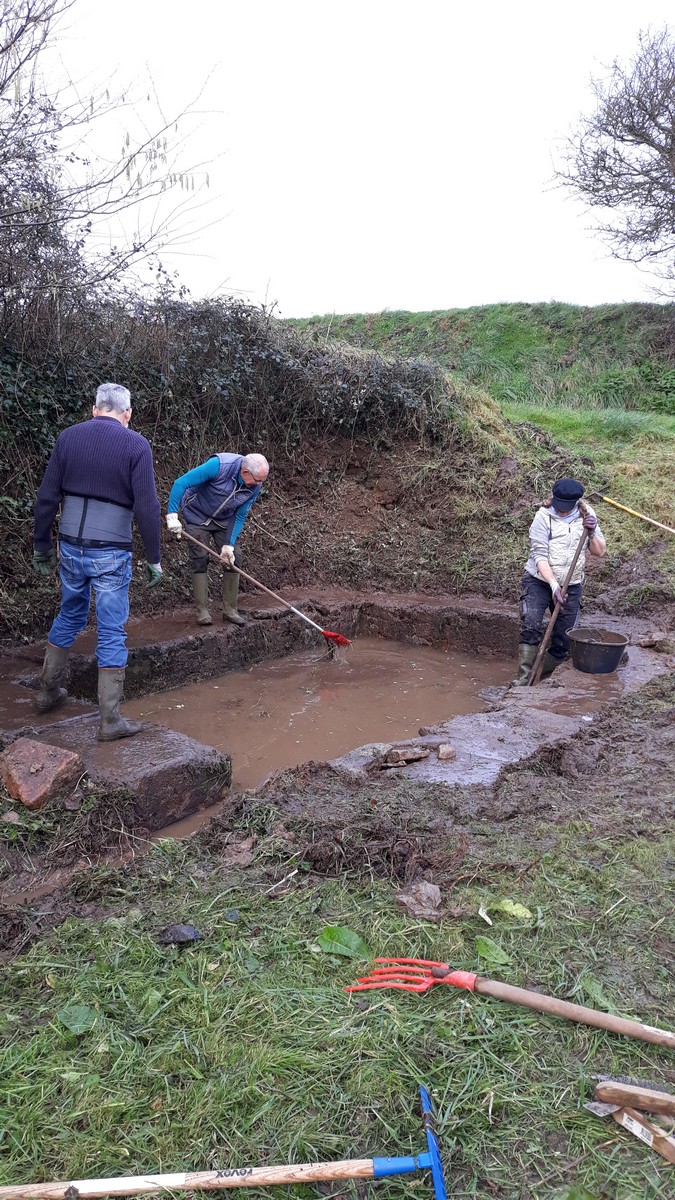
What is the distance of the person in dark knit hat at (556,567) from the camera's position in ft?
22.6

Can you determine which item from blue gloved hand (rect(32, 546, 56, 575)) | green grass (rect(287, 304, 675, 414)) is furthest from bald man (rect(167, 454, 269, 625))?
green grass (rect(287, 304, 675, 414))

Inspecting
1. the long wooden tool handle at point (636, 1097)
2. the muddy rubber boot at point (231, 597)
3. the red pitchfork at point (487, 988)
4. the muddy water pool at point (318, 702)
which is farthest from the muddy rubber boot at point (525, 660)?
the long wooden tool handle at point (636, 1097)

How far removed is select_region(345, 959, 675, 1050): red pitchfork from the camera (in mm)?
2375

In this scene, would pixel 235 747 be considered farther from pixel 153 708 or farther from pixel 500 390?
pixel 500 390

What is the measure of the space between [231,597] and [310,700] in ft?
5.81

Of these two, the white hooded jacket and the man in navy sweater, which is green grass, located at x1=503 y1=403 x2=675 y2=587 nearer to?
the white hooded jacket

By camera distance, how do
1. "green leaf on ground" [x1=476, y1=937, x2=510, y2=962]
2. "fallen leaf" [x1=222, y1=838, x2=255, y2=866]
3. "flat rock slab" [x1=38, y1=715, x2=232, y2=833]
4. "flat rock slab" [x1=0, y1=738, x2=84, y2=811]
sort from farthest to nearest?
"flat rock slab" [x1=38, y1=715, x2=232, y2=833] < "flat rock slab" [x1=0, y1=738, x2=84, y2=811] < "fallen leaf" [x1=222, y1=838, x2=255, y2=866] < "green leaf on ground" [x1=476, y1=937, x2=510, y2=962]

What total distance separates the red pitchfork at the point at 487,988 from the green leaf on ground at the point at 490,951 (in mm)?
127

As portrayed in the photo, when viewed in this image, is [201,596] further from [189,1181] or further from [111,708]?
[189,1181]

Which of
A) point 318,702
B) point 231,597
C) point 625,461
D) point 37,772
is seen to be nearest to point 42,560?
point 37,772

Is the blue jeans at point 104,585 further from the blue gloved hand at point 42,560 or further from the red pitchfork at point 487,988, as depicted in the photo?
the red pitchfork at point 487,988

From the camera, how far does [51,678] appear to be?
18.0ft

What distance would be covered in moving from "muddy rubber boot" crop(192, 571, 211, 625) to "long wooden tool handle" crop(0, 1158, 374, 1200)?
640 cm

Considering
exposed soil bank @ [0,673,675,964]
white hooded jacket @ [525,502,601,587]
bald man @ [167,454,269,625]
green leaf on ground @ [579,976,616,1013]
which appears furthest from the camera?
bald man @ [167,454,269,625]
